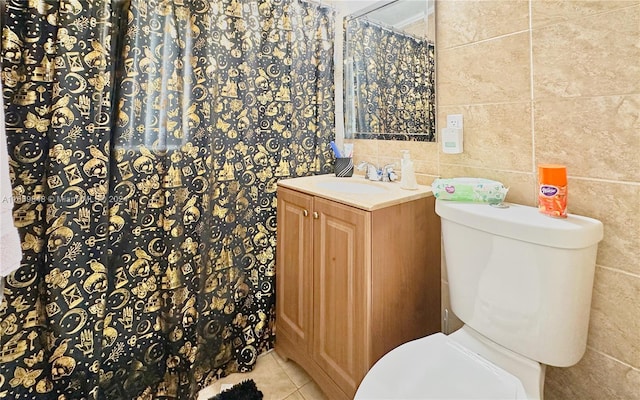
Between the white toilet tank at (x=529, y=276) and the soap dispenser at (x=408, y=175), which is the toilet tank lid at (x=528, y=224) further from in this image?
the soap dispenser at (x=408, y=175)

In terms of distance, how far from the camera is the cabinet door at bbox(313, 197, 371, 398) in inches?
45.8

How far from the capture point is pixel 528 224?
89 centimetres

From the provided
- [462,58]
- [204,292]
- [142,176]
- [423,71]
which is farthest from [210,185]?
[462,58]

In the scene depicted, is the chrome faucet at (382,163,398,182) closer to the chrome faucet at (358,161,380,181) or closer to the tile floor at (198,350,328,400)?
the chrome faucet at (358,161,380,181)

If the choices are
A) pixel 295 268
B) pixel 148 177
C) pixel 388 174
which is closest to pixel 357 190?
pixel 388 174

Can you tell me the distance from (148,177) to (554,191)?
1.42 meters

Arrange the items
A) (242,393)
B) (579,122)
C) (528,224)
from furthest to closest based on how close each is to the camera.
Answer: (242,393) < (579,122) < (528,224)

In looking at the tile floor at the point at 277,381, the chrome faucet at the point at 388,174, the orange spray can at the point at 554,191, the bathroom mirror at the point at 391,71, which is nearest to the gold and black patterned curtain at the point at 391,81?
the bathroom mirror at the point at 391,71

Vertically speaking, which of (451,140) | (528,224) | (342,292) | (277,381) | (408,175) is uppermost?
(451,140)

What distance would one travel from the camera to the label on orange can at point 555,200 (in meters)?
0.93

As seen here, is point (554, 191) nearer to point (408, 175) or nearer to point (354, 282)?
point (408, 175)

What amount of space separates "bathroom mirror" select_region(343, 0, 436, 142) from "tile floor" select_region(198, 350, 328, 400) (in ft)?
4.03

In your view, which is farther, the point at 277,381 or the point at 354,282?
the point at 277,381

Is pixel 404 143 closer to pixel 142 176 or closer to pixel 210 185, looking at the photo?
pixel 210 185
